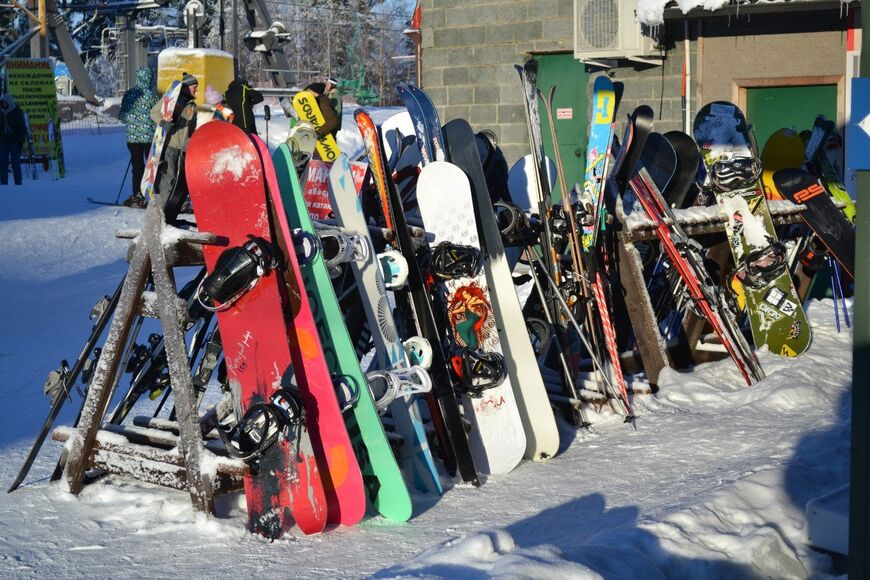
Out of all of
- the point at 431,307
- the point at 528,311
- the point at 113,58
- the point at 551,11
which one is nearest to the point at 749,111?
the point at 551,11

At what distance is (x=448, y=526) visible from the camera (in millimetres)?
4078

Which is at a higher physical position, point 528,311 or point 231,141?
point 231,141

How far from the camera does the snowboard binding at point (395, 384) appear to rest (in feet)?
13.7

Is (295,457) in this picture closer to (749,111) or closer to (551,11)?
(749,111)

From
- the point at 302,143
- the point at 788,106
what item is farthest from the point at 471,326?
the point at 788,106

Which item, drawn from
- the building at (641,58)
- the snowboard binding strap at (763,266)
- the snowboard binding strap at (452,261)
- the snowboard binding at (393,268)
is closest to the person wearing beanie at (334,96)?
the snowboard binding strap at (452,261)

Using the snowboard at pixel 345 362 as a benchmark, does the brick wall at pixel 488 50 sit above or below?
above

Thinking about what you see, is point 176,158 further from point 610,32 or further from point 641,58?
point 641,58

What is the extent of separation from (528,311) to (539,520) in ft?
6.73

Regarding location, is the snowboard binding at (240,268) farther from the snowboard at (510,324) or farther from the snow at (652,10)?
the snow at (652,10)

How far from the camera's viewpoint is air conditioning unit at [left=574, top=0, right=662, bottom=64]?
11805 mm

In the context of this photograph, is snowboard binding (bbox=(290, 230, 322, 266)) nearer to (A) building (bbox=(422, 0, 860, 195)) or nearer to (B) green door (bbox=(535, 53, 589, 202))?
(A) building (bbox=(422, 0, 860, 195))

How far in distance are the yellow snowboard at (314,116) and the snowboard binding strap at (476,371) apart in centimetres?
158

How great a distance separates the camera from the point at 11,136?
54.3 feet
